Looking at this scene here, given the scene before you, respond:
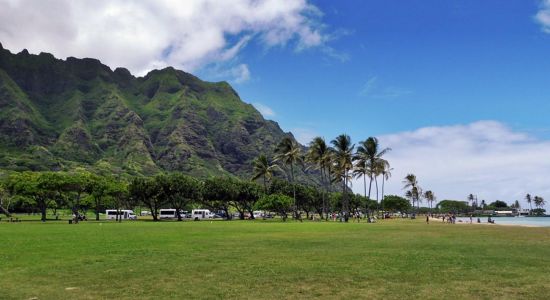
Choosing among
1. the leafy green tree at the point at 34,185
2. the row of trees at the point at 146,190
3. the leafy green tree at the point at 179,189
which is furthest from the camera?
the leafy green tree at the point at 179,189

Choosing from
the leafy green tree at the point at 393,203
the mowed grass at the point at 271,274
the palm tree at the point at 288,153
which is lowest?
the mowed grass at the point at 271,274

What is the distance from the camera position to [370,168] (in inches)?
4070

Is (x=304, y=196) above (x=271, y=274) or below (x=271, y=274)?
above

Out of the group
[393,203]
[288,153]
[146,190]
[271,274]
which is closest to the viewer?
[271,274]

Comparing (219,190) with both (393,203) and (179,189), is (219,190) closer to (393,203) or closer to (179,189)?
(179,189)

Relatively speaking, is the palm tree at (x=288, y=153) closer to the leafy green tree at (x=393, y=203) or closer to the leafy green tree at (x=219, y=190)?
the leafy green tree at (x=219, y=190)

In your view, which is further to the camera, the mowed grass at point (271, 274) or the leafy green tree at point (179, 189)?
the leafy green tree at point (179, 189)

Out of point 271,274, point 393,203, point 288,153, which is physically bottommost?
point 271,274

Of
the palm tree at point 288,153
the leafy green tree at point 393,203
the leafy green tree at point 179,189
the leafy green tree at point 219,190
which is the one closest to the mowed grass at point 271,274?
the leafy green tree at point 179,189

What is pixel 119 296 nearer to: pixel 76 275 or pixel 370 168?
pixel 76 275

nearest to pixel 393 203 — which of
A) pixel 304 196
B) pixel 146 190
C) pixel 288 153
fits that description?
pixel 304 196

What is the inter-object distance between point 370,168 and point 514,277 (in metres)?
89.8

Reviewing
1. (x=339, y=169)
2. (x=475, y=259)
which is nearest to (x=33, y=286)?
(x=475, y=259)

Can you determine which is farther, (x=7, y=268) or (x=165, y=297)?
(x=7, y=268)
